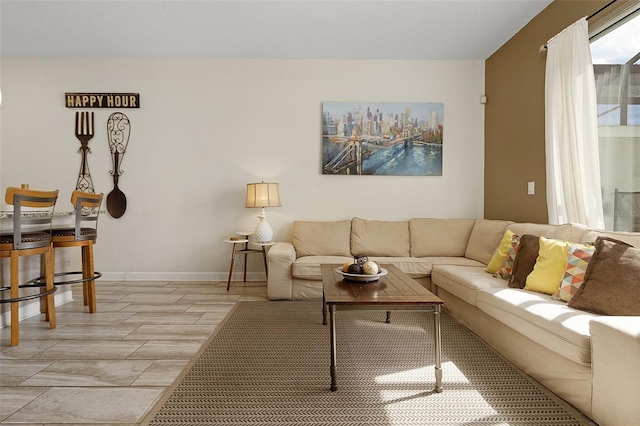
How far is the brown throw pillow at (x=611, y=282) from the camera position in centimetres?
187

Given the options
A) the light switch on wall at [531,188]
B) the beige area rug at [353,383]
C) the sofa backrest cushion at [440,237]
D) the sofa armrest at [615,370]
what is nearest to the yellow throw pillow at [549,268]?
the beige area rug at [353,383]

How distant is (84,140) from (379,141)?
3726 mm

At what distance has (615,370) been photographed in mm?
1533

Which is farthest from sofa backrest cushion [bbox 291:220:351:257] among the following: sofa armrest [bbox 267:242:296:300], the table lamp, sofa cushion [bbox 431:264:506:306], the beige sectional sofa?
sofa cushion [bbox 431:264:506:306]

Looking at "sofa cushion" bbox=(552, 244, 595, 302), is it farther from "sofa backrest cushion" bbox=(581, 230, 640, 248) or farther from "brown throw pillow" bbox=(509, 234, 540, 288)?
"brown throw pillow" bbox=(509, 234, 540, 288)

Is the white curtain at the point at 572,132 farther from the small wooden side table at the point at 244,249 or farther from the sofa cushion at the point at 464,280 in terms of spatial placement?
the small wooden side table at the point at 244,249

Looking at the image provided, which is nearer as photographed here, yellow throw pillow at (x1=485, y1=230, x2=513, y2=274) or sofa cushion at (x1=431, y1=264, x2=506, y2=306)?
sofa cushion at (x1=431, y1=264, x2=506, y2=306)

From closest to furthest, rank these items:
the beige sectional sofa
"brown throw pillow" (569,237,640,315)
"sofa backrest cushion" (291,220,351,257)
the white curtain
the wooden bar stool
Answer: the beige sectional sofa → "brown throw pillow" (569,237,640,315) → the white curtain → the wooden bar stool → "sofa backrest cushion" (291,220,351,257)

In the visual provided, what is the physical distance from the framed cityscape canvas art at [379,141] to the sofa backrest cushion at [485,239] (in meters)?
1.03

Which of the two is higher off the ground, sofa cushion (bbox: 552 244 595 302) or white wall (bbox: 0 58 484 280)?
white wall (bbox: 0 58 484 280)

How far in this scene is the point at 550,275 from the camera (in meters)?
2.44

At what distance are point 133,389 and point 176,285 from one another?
8.73ft

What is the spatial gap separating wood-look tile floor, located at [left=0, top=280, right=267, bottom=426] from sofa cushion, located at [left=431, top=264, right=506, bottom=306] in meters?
1.79

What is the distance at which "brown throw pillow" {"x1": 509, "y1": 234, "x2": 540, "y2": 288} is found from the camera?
271 cm
